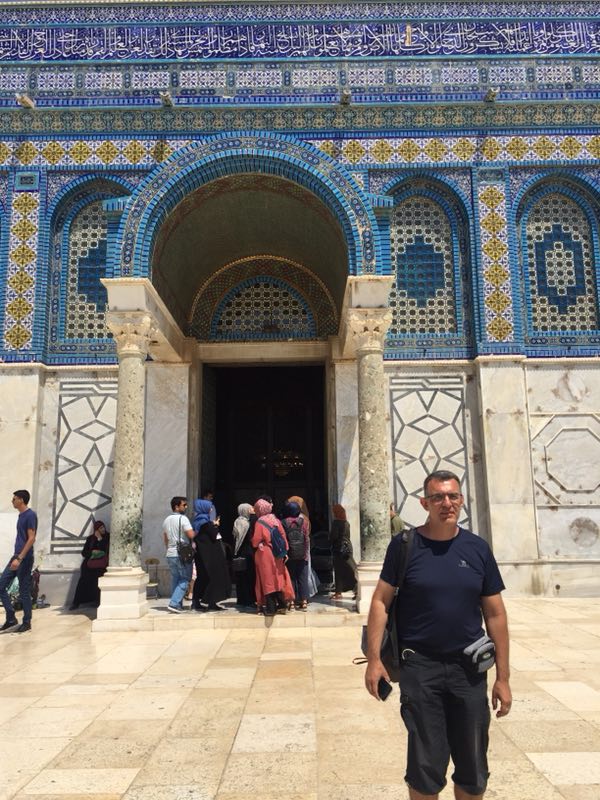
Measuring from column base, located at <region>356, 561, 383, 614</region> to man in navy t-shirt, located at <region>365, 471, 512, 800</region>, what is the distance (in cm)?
559

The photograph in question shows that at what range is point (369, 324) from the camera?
8898 mm

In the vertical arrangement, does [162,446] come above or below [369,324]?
below

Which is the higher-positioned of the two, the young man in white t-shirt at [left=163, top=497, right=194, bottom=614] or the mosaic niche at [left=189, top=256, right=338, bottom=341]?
the mosaic niche at [left=189, top=256, right=338, bottom=341]

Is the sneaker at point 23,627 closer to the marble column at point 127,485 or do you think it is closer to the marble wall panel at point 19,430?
the marble column at point 127,485

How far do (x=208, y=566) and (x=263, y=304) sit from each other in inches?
212

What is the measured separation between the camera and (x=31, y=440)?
9836 millimetres

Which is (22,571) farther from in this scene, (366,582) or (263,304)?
(263,304)

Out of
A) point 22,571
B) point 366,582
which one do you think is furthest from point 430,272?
point 22,571

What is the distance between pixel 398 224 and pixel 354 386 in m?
2.67

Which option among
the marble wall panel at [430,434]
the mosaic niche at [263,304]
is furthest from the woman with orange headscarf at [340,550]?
the mosaic niche at [263,304]

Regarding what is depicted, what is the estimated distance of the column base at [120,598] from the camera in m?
7.80

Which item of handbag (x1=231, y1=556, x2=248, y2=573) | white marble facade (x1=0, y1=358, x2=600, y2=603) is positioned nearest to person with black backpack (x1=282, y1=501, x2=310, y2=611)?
handbag (x1=231, y1=556, x2=248, y2=573)

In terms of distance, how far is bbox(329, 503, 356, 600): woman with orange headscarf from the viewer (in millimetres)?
8766

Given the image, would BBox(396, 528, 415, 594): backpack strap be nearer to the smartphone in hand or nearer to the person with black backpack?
the smartphone in hand
